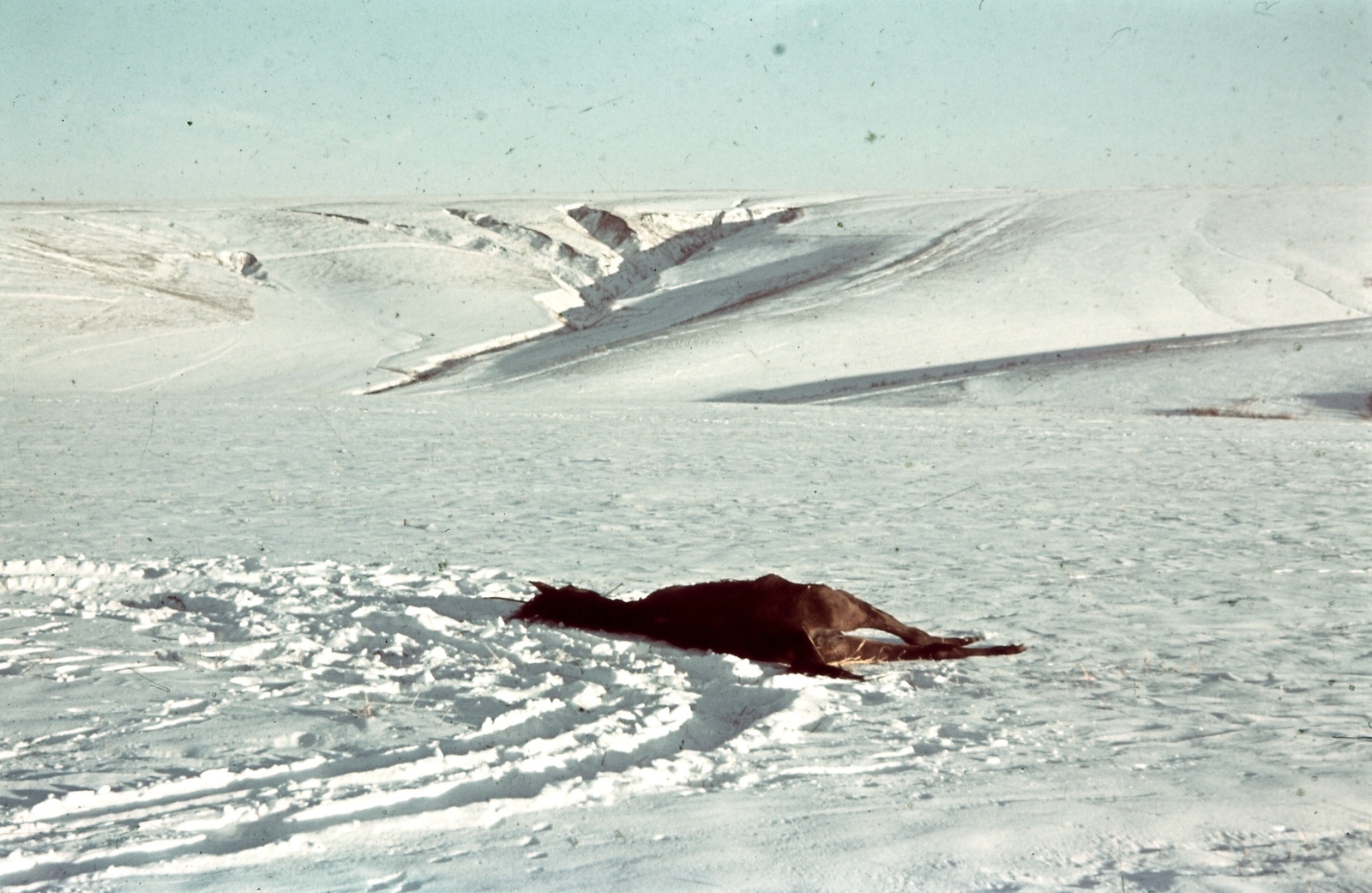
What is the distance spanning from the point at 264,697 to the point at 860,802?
252 centimetres

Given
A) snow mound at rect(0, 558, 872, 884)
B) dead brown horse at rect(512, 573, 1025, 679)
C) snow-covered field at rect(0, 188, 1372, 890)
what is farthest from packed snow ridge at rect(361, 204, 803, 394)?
dead brown horse at rect(512, 573, 1025, 679)

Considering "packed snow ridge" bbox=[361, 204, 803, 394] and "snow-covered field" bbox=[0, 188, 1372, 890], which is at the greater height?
"packed snow ridge" bbox=[361, 204, 803, 394]

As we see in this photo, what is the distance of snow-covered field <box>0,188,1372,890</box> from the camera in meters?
3.60

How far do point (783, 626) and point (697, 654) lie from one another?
431 mm

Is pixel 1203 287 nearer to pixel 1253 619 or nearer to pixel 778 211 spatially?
pixel 778 211

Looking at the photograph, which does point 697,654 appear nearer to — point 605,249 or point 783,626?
point 783,626

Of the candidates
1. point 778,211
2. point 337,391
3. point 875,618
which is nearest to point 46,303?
point 337,391

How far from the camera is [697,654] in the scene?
5801mm

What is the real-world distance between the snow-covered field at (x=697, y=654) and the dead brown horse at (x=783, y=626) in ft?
→ 0.47

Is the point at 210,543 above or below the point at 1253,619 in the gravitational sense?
above

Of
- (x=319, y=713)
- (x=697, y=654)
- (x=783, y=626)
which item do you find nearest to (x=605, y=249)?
(x=697, y=654)

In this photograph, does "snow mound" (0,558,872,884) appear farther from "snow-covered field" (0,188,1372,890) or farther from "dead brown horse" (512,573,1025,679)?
"dead brown horse" (512,573,1025,679)

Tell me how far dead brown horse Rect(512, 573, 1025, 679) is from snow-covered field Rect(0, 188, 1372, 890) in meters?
0.14

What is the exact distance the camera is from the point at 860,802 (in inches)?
155
